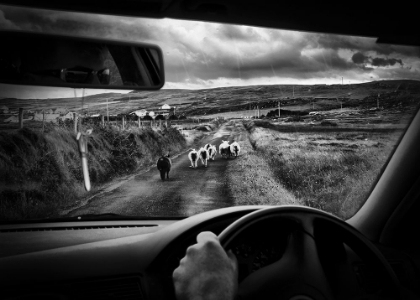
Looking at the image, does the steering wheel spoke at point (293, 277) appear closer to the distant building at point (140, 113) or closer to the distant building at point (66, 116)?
the distant building at point (66, 116)

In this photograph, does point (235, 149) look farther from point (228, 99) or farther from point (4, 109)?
point (4, 109)

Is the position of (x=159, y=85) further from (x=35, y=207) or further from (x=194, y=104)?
(x=194, y=104)

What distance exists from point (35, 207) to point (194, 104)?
292 centimetres

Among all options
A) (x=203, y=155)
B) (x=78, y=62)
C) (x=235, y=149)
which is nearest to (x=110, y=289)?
(x=78, y=62)

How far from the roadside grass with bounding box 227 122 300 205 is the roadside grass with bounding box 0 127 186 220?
3.23 feet

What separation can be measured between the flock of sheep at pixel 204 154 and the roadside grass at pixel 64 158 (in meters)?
0.26

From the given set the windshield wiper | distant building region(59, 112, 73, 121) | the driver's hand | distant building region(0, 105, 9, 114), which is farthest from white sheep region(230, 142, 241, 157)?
the driver's hand

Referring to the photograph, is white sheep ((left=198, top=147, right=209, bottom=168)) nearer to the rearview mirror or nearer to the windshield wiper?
the windshield wiper

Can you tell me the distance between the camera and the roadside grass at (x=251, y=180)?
7.81 metres

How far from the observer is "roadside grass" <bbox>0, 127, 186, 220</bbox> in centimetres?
628

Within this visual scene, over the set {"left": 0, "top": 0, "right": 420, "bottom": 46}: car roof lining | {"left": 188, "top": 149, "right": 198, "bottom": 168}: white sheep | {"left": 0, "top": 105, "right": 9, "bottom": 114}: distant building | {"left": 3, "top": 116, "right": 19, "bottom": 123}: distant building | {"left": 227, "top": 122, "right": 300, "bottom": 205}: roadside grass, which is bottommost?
{"left": 227, "top": 122, "right": 300, "bottom": 205}: roadside grass

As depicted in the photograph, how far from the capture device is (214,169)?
788cm

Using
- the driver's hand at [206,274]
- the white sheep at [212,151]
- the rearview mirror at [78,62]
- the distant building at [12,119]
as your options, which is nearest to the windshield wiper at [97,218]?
the rearview mirror at [78,62]

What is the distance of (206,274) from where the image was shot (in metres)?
1.96
